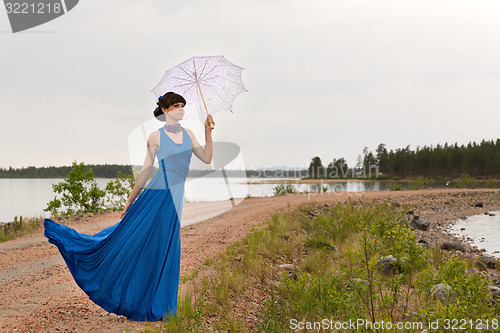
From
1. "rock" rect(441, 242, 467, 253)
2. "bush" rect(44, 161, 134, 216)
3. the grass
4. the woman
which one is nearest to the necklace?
the woman

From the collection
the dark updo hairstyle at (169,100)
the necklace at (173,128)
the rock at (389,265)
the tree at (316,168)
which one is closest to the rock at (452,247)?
the rock at (389,265)

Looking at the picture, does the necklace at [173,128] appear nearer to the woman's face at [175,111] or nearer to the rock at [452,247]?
the woman's face at [175,111]

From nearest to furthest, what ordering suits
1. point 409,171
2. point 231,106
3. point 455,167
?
point 231,106 < point 455,167 < point 409,171

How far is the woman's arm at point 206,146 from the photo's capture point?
4957 millimetres

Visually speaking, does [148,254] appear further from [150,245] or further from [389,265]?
[389,265]

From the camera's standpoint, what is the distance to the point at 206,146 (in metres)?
5.04

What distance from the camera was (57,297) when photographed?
6.26m

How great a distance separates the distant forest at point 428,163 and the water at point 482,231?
156ft

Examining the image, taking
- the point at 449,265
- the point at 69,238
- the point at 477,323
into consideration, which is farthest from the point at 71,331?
the point at 449,265

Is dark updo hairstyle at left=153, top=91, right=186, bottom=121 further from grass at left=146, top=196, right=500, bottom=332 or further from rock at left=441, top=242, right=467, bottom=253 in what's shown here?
rock at left=441, top=242, right=467, bottom=253

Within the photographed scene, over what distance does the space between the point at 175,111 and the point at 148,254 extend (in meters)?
1.87

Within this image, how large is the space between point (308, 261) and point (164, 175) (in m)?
4.42

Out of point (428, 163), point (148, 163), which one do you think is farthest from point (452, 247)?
point (428, 163)

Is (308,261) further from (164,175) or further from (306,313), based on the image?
(164,175)
